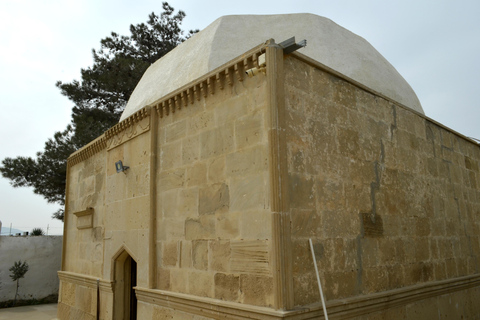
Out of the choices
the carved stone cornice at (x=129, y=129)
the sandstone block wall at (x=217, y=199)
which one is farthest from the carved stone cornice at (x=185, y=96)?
the sandstone block wall at (x=217, y=199)

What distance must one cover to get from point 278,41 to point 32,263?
12618mm

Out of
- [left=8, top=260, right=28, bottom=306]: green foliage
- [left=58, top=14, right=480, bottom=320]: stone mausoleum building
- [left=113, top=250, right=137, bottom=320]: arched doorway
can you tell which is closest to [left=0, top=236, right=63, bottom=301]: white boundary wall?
[left=8, top=260, right=28, bottom=306]: green foliage

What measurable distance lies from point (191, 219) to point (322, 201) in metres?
1.94

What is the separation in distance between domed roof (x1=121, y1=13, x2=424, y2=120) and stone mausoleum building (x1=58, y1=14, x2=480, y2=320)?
41mm

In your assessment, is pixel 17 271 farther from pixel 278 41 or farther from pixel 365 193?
pixel 365 193

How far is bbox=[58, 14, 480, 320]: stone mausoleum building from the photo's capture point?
4.57 meters

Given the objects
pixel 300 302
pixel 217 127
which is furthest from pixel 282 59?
pixel 300 302

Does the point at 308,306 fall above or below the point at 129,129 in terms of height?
below

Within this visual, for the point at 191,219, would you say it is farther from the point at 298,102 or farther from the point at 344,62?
the point at 344,62

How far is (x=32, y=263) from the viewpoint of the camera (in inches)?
563

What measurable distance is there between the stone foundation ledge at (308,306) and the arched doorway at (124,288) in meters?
1.32

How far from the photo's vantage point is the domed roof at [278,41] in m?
6.95

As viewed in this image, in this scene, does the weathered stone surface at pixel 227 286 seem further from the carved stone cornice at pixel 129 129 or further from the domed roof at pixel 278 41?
the domed roof at pixel 278 41

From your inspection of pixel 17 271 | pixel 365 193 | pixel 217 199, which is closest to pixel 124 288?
pixel 217 199
